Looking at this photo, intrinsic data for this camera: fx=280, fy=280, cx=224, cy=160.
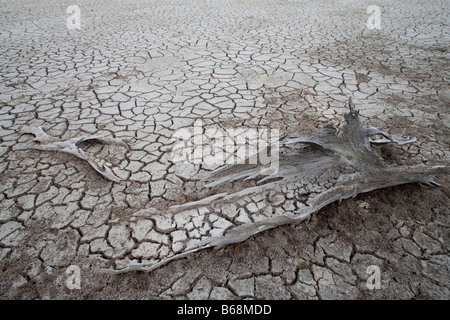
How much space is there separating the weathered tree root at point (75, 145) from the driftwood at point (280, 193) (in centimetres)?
58

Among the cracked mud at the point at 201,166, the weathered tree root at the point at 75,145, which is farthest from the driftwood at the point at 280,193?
the weathered tree root at the point at 75,145

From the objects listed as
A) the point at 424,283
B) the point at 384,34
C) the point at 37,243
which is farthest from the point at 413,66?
the point at 37,243

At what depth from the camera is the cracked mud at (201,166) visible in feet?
5.30

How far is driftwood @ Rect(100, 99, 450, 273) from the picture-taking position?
1.78 m

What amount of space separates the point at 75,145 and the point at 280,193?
1880 mm

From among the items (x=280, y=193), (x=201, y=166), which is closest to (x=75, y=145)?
(x=201, y=166)

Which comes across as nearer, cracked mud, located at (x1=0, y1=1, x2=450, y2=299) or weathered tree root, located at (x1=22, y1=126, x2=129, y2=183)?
cracked mud, located at (x1=0, y1=1, x2=450, y2=299)

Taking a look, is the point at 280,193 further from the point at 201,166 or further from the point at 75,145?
the point at 75,145

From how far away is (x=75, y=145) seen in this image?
2.56 meters

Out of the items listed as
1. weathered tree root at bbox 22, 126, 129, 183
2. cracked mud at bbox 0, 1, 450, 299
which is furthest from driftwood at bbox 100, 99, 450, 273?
weathered tree root at bbox 22, 126, 129, 183

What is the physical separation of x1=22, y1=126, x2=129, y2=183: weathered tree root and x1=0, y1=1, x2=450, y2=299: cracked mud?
54 millimetres

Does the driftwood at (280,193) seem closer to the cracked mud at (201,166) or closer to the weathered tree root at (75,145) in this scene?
the cracked mud at (201,166)

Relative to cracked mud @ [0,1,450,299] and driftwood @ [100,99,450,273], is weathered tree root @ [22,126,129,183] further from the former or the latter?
driftwood @ [100,99,450,273]
